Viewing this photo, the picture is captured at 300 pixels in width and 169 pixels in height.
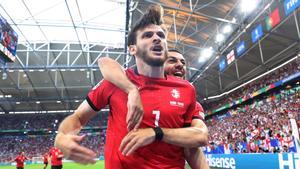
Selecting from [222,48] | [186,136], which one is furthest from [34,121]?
[186,136]

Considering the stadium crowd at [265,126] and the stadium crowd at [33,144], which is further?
the stadium crowd at [33,144]

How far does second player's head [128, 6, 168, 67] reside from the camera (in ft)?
8.02

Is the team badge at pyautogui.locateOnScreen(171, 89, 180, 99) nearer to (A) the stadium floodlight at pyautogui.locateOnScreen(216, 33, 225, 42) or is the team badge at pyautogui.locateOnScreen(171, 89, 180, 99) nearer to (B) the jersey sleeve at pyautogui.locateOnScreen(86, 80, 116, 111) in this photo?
(B) the jersey sleeve at pyautogui.locateOnScreen(86, 80, 116, 111)

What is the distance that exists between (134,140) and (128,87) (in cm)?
42

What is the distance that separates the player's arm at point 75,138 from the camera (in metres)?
2.03

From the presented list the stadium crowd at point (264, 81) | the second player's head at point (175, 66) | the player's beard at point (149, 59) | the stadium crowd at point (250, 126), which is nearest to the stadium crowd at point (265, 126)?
the stadium crowd at point (250, 126)

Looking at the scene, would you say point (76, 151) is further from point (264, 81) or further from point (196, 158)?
point (264, 81)

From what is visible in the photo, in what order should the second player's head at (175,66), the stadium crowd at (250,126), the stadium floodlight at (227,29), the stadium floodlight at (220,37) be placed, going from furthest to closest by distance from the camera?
the stadium floodlight at (220,37), the stadium floodlight at (227,29), the stadium crowd at (250,126), the second player's head at (175,66)

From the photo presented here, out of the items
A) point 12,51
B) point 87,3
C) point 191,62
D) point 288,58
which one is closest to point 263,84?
point 288,58

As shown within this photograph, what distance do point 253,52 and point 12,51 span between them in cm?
1706

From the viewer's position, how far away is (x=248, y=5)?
16.9 metres

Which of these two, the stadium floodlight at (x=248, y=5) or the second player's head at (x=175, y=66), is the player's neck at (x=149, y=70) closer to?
the second player's head at (x=175, y=66)

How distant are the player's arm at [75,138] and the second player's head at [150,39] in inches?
24.2

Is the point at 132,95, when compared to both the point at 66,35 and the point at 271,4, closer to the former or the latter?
the point at 271,4
